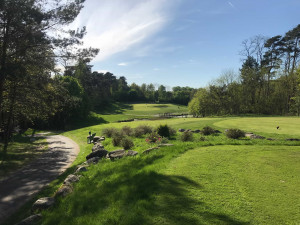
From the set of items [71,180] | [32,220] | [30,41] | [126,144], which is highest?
[30,41]

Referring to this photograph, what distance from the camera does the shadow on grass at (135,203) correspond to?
411 centimetres

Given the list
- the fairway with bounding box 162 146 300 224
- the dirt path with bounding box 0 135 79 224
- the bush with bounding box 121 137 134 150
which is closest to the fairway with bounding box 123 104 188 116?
the bush with bounding box 121 137 134 150

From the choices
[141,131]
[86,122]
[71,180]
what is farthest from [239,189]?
[86,122]

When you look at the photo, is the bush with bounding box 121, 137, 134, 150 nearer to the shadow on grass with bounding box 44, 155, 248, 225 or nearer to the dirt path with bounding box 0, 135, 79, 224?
the dirt path with bounding box 0, 135, 79, 224

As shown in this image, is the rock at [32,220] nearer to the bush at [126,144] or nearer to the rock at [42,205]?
the rock at [42,205]

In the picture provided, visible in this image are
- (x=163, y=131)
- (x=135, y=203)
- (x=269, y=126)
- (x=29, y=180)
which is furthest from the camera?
(x=269, y=126)

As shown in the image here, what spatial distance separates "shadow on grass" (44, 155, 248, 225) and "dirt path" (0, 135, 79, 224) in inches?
103

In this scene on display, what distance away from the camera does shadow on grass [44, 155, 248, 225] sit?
411cm

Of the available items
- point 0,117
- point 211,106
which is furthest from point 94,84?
point 0,117

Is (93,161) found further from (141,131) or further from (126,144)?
(141,131)

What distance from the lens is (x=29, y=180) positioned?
31.4 ft

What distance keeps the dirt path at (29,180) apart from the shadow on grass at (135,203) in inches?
103

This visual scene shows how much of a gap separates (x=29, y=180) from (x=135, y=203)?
7489 millimetres

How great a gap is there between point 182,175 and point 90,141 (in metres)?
14.3
